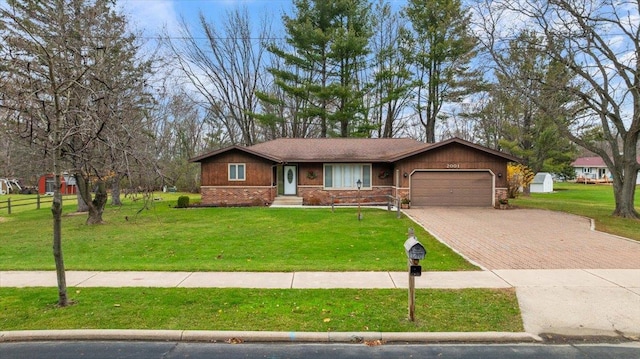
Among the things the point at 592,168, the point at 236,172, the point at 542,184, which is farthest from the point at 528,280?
the point at 592,168

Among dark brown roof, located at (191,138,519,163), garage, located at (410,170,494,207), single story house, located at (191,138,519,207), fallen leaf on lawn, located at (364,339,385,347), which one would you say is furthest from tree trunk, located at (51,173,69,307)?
garage, located at (410,170,494,207)

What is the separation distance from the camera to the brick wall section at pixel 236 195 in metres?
22.1

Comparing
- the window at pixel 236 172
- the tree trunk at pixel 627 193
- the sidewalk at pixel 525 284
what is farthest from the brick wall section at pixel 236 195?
the tree trunk at pixel 627 193

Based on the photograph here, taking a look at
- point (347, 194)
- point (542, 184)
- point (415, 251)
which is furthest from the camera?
point (542, 184)

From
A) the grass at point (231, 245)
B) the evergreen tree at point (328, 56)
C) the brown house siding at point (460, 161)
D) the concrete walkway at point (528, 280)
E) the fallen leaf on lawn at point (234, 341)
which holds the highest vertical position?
the evergreen tree at point (328, 56)

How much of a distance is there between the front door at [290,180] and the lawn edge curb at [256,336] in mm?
19107

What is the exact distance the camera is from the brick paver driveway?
8594 mm

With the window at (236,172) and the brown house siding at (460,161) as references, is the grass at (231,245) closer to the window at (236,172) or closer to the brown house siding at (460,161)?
the brown house siding at (460,161)

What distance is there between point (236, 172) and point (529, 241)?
16.1 m

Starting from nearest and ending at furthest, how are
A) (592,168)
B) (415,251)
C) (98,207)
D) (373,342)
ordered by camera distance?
(373,342), (415,251), (98,207), (592,168)

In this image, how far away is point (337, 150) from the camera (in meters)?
24.3

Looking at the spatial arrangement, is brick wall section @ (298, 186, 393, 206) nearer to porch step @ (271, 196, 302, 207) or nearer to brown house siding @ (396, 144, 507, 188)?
porch step @ (271, 196, 302, 207)

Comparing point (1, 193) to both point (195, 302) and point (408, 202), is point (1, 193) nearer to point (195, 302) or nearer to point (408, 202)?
point (408, 202)

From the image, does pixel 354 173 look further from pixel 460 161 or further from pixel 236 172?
pixel 236 172
